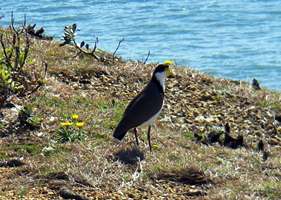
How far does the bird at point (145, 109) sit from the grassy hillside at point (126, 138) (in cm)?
17

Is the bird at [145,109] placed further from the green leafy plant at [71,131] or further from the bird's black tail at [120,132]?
the green leafy plant at [71,131]

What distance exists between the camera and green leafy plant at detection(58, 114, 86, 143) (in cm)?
888

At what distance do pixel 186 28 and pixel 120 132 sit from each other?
16325 mm

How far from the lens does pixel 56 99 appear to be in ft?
33.2

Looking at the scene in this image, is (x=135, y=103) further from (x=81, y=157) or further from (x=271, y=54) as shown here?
(x=271, y=54)

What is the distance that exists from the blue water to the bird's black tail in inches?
350

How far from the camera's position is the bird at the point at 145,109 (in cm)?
887

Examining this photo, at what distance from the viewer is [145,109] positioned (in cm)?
910

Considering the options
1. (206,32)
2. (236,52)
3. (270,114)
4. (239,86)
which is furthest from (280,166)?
(206,32)

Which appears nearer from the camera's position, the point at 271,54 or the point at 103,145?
the point at 103,145

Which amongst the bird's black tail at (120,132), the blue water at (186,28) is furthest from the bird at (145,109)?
the blue water at (186,28)

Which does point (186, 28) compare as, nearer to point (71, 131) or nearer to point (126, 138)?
point (126, 138)

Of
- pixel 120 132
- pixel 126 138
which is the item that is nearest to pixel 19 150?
pixel 120 132

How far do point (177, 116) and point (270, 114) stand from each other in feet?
4.24
